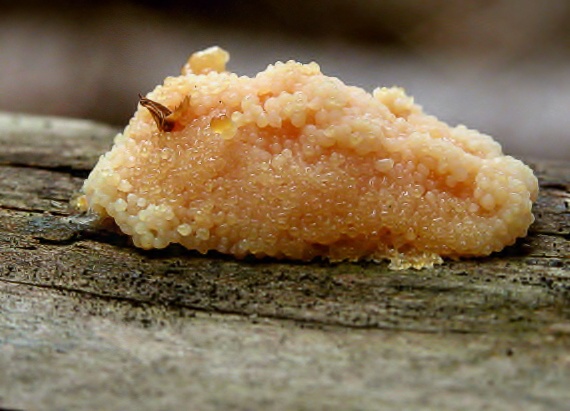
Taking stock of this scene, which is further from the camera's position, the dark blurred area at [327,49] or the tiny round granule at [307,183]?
the dark blurred area at [327,49]

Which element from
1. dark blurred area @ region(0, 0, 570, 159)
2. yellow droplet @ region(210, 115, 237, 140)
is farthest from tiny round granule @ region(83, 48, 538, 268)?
dark blurred area @ region(0, 0, 570, 159)

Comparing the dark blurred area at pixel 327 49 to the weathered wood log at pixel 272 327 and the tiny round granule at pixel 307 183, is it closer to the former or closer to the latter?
the tiny round granule at pixel 307 183

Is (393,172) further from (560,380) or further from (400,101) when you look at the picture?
(560,380)

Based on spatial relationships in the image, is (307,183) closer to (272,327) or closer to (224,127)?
(224,127)

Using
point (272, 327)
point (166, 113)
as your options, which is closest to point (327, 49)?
point (166, 113)

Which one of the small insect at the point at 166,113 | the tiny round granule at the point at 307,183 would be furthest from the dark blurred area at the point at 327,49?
the small insect at the point at 166,113
